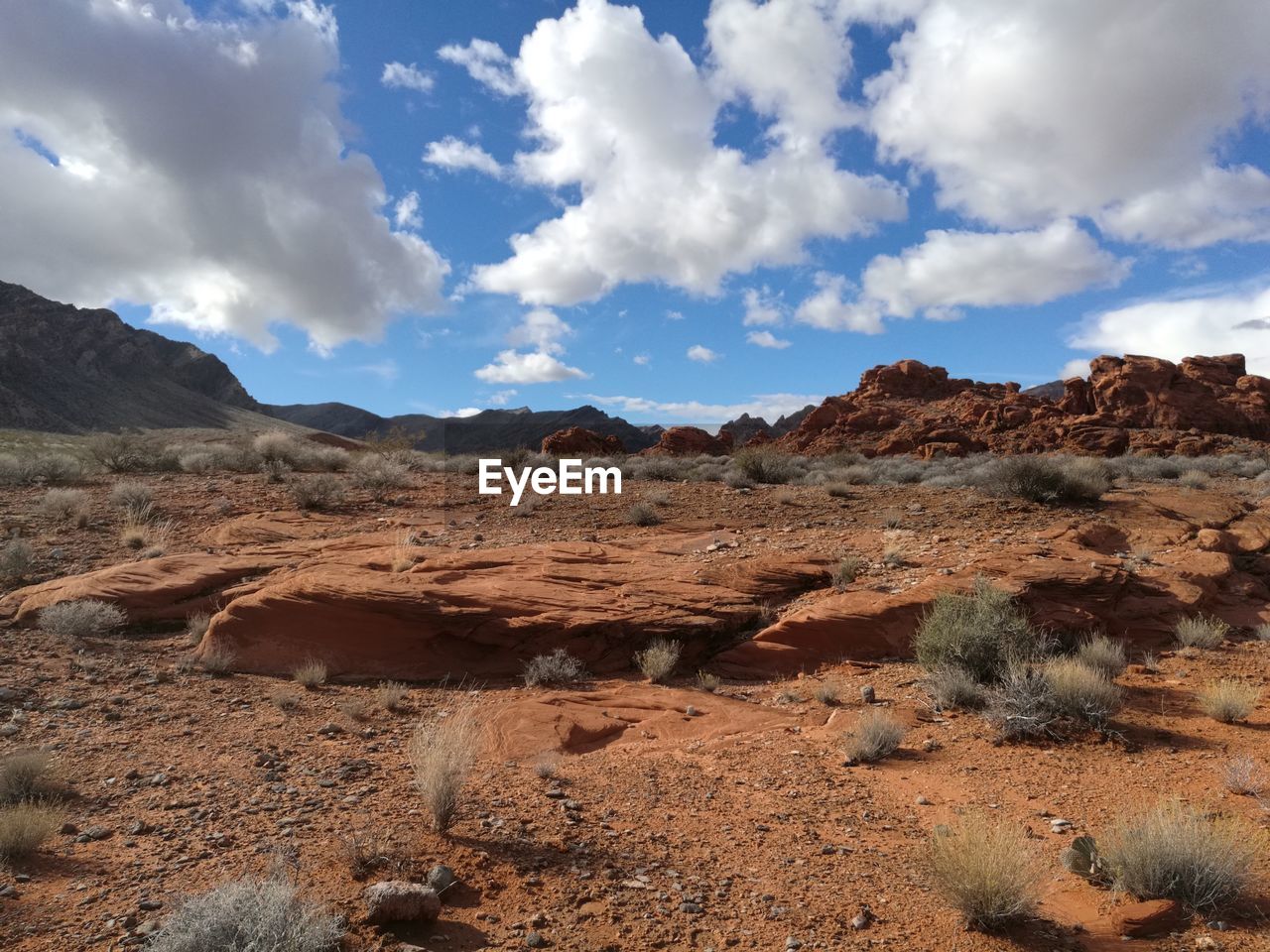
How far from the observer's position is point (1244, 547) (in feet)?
34.0

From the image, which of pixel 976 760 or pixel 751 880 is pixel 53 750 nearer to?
pixel 751 880

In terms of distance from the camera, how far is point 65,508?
11.4 meters

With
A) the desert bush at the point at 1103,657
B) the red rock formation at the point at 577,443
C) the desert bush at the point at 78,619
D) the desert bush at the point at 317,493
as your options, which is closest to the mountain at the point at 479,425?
the red rock formation at the point at 577,443

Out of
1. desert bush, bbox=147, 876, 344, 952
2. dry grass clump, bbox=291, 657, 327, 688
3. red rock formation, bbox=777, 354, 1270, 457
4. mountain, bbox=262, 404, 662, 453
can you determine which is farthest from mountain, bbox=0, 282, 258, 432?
desert bush, bbox=147, 876, 344, 952

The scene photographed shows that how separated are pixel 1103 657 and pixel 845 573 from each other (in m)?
2.88

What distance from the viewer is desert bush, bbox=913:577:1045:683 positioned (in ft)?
22.9

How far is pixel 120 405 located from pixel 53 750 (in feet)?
237

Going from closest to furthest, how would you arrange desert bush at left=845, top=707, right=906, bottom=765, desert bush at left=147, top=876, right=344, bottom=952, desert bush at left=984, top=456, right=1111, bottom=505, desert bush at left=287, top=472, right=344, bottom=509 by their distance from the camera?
desert bush at left=147, top=876, right=344, bottom=952 < desert bush at left=845, top=707, right=906, bottom=765 < desert bush at left=984, top=456, right=1111, bottom=505 < desert bush at left=287, top=472, right=344, bottom=509

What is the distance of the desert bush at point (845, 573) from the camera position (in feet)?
29.3

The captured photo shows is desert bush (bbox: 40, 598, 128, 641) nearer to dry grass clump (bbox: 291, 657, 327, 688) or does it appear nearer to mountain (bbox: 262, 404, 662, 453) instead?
dry grass clump (bbox: 291, 657, 327, 688)

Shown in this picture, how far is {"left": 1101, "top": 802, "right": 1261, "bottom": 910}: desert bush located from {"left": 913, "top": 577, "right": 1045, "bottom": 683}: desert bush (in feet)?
9.94

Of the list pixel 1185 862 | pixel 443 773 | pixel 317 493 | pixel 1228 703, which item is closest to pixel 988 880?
pixel 1185 862

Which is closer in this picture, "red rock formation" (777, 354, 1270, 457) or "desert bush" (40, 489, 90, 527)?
"desert bush" (40, 489, 90, 527)

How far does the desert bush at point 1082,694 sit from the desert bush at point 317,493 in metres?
11.8
